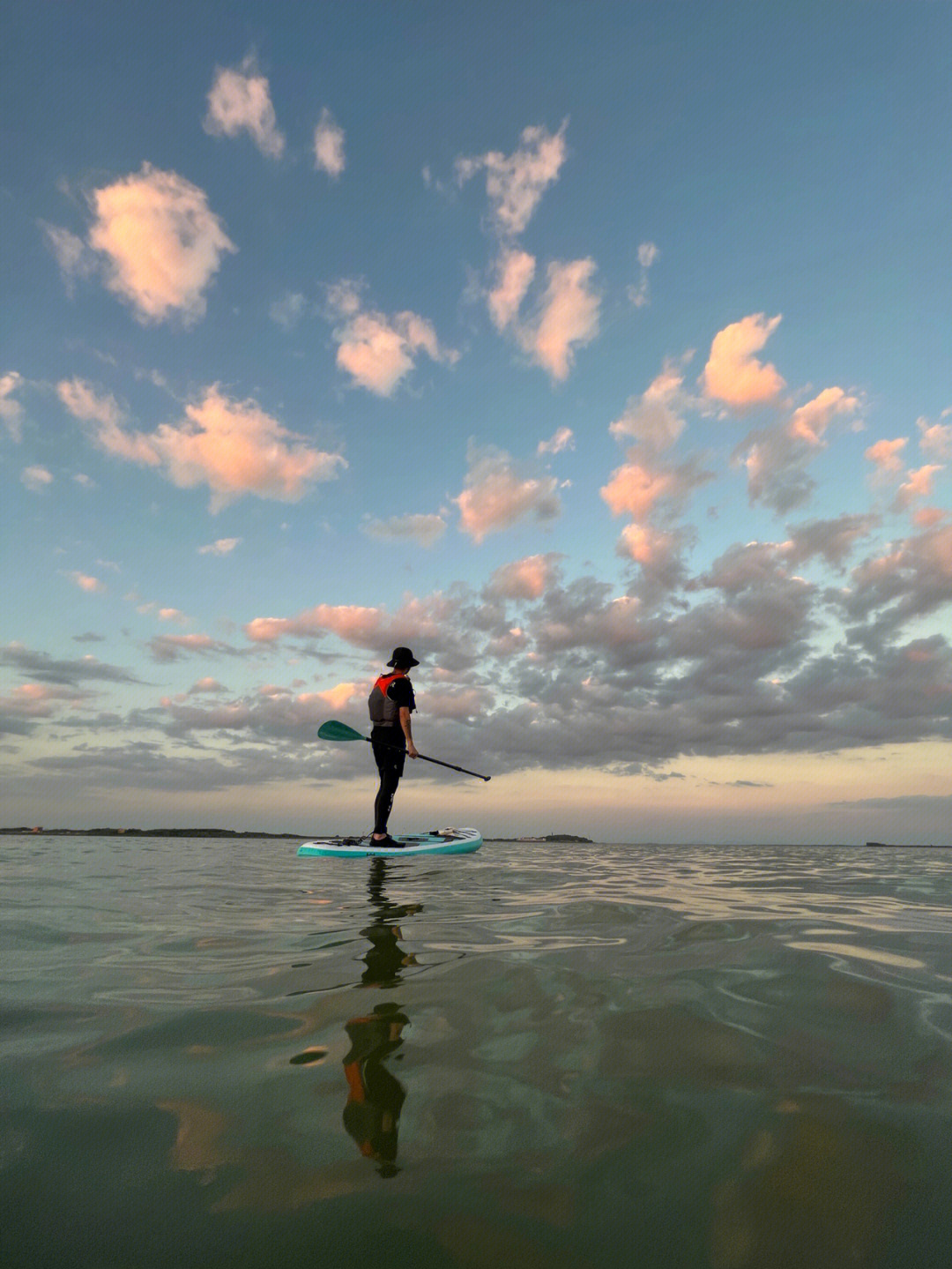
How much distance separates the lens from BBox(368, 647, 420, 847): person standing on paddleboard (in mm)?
11773

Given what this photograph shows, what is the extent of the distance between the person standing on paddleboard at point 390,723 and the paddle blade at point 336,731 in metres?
2.79

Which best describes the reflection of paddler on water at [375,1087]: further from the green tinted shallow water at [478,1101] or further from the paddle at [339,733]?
the paddle at [339,733]

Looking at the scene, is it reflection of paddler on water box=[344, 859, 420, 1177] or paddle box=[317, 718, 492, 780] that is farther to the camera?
paddle box=[317, 718, 492, 780]

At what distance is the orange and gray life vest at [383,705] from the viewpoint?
11938 mm

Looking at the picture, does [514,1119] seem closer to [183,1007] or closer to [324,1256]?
[324,1256]

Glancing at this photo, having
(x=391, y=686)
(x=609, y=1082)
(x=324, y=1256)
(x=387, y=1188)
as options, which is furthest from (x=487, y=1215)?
(x=391, y=686)

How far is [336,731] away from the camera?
14.8m

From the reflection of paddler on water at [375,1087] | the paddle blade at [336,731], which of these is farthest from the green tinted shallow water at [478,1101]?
the paddle blade at [336,731]

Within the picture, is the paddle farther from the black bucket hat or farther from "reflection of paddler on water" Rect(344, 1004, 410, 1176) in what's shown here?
"reflection of paddler on water" Rect(344, 1004, 410, 1176)

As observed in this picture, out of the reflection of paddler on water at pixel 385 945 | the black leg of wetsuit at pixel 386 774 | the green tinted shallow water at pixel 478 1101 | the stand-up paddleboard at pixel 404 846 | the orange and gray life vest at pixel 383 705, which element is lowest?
the green tinted shallow water at pixel 478 1101

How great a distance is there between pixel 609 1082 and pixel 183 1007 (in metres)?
2.02

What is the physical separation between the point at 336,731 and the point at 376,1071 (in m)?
13.0

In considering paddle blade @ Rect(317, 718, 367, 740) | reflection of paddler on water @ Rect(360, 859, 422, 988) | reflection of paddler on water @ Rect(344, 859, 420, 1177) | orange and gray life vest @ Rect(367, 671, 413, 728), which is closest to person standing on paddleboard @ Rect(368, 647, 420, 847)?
orange and gray life vest @ Rect(367, 671, 413, 728)

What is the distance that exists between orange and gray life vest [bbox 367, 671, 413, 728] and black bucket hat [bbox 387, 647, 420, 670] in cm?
14
